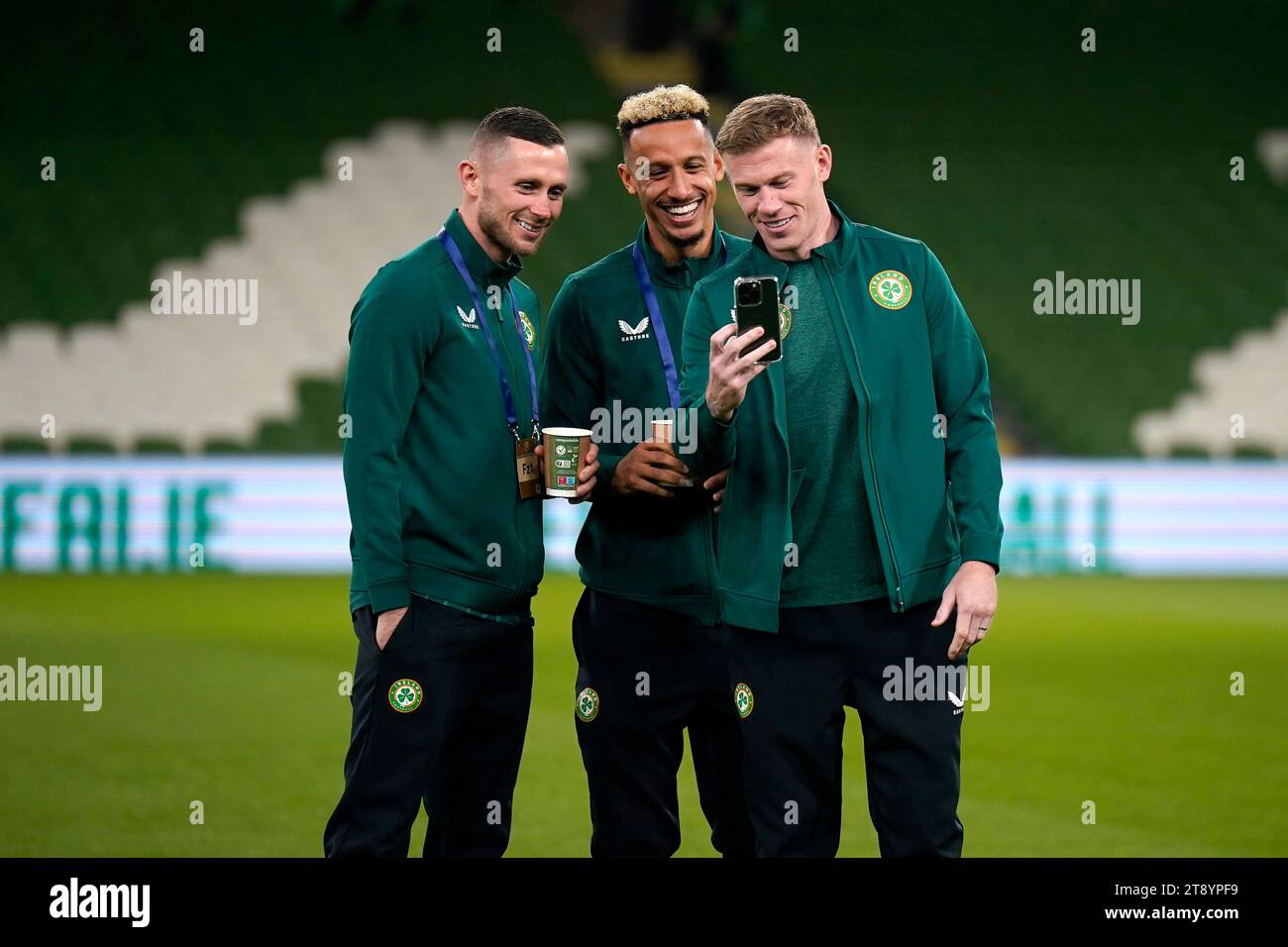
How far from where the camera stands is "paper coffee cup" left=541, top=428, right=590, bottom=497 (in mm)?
3551

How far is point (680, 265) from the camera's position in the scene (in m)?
3.84

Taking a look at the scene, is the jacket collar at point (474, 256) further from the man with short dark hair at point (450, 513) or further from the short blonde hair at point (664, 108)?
the short blonde hair at point (664, 108)

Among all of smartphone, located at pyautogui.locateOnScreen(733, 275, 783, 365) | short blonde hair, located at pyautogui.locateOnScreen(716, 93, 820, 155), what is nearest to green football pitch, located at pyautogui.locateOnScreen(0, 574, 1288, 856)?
smartphone, located at pyautogui.locateOnScreen(733, 275, 783, 365)

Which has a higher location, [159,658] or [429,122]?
[429,122]

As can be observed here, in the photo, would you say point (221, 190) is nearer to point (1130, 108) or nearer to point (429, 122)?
point (429, 122)

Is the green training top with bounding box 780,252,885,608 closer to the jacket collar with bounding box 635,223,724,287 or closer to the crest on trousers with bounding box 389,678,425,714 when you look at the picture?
the jacket collar with bounding box 635,223,724,287

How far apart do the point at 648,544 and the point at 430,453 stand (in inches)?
24.3

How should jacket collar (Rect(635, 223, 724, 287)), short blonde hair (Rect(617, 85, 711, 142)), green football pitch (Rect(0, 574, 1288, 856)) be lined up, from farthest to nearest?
green football pitch (Rect(0, 574, 1288, 856)) → jacket collar (Rect(635, 223, 724, 287)) → short blonde hair (Rect(617, 85, 711, 142))

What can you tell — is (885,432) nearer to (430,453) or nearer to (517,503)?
(517,503)

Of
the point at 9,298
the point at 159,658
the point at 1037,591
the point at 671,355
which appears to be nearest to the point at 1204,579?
the point at 1037,591

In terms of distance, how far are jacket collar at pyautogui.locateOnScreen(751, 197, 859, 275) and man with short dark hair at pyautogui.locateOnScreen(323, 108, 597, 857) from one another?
669 mm

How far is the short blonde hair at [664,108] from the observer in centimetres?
371

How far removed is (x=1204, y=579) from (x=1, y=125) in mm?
12339

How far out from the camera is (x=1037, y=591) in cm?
1152
